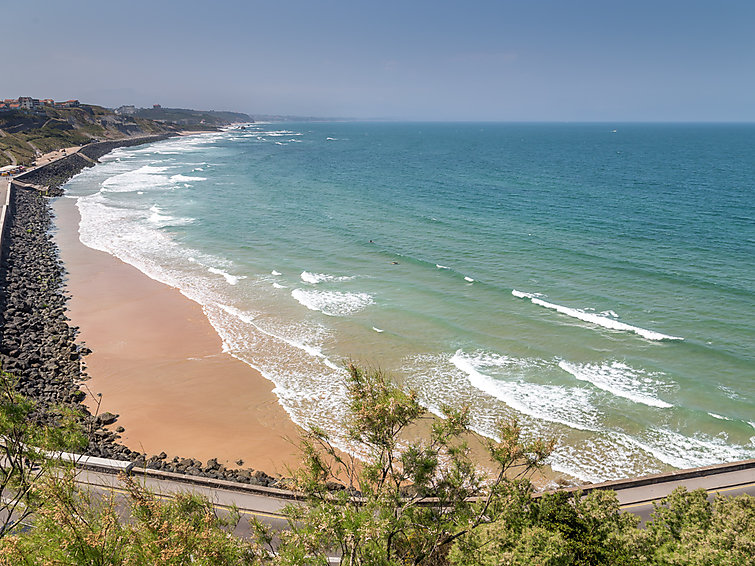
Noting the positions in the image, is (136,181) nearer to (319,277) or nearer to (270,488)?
(319,277)

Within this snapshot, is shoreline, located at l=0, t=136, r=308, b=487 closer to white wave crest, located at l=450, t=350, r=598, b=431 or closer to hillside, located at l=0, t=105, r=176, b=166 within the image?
white wave crest, located at l=450, t=350, r=598, b=431

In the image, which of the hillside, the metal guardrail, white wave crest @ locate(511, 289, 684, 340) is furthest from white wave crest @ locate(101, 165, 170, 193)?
the metal guardrail

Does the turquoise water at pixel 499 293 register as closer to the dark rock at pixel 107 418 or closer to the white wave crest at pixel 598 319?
the white wave crest at pixel 598 319

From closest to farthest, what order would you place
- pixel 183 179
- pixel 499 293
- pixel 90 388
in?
pixel 90 388
pixel 499 293
pixel 183 179

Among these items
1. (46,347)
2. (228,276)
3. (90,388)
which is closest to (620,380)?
(90,388)

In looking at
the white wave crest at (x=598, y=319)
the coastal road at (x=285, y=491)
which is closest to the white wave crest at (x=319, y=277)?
the white wave crest at (x=598, y=319)
